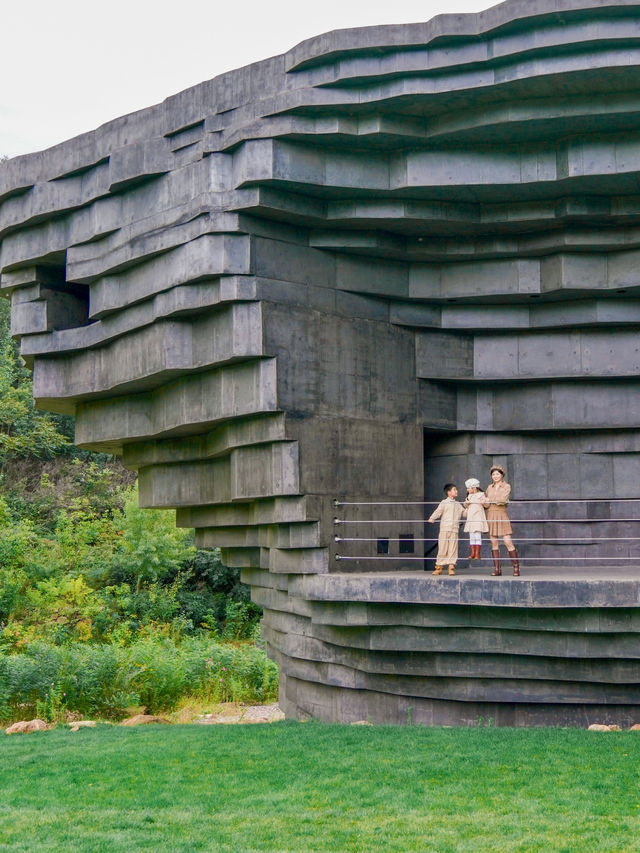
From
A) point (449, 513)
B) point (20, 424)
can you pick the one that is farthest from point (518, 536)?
point (20, 424)

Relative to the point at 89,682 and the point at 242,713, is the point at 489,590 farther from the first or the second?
→ the point at 242,713

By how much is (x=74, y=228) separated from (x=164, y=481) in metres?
4.79

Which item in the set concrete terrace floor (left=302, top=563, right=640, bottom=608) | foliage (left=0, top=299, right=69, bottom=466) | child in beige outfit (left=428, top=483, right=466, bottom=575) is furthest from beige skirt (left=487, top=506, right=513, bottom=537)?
foliage (left=0, top=299, right=69, bottom=466)

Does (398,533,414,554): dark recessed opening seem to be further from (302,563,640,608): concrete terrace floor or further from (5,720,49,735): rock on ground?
(5,720,49,735): rock on ground

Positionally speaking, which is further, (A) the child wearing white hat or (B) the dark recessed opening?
(B) the dark recessed opening

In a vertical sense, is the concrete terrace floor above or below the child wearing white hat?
below

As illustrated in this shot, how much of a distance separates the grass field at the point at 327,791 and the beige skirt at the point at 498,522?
273 cm

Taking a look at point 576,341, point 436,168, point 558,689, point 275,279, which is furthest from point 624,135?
point 558,689

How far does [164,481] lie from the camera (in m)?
18.8

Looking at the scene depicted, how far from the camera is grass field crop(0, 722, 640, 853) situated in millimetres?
7906

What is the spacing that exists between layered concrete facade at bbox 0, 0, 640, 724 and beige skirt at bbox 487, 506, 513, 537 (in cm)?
84

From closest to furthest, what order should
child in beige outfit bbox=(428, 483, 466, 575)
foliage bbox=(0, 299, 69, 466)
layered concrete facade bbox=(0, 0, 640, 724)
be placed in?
layered concrete facade bbox=(0, 0, 640, 724) → child in beige outfit bbox=(428, 483, 466, 575) → foliage bbox=(0, 299, 69, 466)

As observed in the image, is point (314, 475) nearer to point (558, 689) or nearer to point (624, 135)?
point (558, 689)

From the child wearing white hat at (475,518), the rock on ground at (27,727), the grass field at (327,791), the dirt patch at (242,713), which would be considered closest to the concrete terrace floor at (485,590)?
the child wearing white hat at (475,518)
